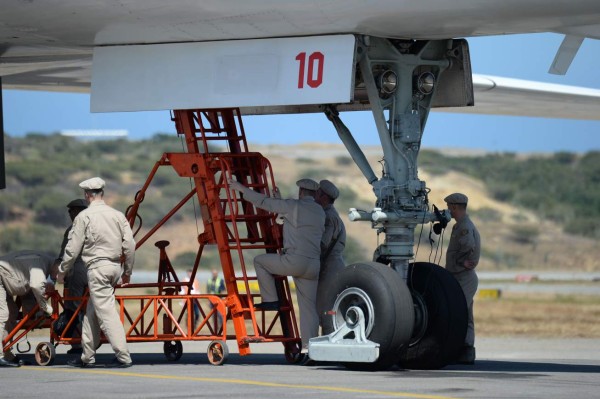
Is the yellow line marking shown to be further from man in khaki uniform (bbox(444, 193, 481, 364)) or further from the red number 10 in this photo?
man in khaki uniform (bbox(444, 193, 481, 364))

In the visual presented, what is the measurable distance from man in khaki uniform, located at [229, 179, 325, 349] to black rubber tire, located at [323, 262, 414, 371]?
929 millimetres

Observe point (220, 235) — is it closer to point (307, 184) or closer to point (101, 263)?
point (307, 184)

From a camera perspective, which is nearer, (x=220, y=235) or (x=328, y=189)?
(x=220, y=235)

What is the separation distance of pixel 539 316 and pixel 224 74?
14804 mm

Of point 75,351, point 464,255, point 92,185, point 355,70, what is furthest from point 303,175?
point 355,70

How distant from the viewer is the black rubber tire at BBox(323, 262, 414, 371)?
36.7ft

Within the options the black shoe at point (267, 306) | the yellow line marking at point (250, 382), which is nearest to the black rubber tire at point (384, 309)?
the black shoe at point (267, 306)

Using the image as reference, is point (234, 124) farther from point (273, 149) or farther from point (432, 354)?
point (273, 149)

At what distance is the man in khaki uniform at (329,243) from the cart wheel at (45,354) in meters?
2.73

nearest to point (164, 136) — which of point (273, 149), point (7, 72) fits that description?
point (273, 149)

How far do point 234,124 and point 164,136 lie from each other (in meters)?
69.6

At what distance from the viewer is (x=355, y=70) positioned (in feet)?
38.2

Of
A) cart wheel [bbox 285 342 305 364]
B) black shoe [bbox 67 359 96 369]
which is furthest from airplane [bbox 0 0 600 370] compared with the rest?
black shoe [bbox 67 359 96 369]

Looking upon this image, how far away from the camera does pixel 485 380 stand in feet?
33.6
